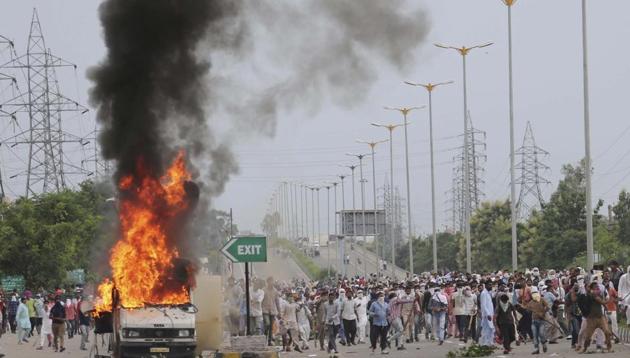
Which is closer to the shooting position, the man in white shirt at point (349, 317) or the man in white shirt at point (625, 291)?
the man in white shirt at point (625, 291)

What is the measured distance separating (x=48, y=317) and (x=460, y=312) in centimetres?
1361

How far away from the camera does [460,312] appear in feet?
115

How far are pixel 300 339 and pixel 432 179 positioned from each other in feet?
112

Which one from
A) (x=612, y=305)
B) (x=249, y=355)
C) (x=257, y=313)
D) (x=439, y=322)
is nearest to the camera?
(x=249, y=355)

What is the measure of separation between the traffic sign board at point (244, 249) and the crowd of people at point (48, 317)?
3.89 m

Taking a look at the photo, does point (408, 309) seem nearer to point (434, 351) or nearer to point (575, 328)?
point (434, 351)

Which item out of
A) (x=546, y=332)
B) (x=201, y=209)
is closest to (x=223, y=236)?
(x=201, y=209)

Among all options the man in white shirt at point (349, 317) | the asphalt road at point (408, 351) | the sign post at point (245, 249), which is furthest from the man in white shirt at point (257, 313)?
the sign post at point (245, 249)

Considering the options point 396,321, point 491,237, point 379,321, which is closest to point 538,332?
point 379,321

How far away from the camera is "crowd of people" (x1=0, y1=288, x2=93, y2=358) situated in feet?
126

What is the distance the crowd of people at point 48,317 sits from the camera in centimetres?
3847

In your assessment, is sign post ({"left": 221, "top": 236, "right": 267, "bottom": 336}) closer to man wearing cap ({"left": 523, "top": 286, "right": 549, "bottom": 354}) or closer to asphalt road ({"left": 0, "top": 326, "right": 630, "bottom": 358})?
asphalt road ({"left": 0, "top": 326, "right": 630, "bottom": 358})

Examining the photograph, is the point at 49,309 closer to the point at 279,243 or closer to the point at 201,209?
the point at 201,209

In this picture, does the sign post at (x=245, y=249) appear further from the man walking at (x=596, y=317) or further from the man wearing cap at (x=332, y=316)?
the man wearing cap at (x=332, y=316)
